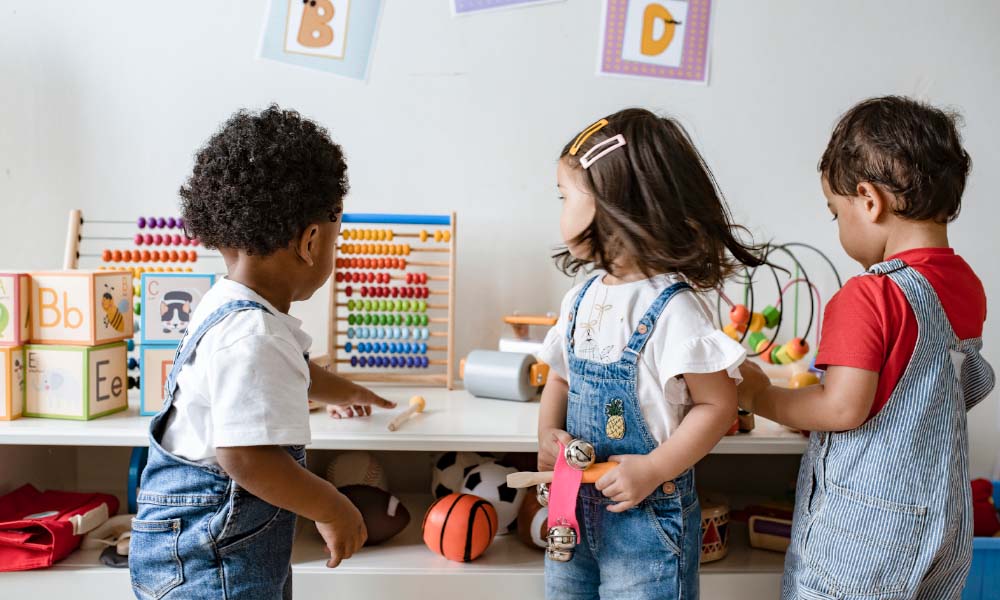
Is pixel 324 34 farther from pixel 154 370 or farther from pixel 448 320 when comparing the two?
pixel 154 370

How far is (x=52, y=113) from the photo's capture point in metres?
1.78

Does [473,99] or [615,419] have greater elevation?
[473,99]

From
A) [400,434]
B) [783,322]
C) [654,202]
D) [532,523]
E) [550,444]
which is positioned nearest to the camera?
[654,202]

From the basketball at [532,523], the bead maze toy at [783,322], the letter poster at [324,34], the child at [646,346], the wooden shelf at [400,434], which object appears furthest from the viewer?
the letter poster at [324,34]

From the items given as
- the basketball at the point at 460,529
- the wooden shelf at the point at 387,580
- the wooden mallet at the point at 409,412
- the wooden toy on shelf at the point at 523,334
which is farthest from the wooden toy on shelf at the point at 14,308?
the wooden toy on shelf at the point at 523,334

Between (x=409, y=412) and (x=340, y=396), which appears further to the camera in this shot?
(x=409, y=412)

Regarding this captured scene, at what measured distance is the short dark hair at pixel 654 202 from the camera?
1015 millimetres

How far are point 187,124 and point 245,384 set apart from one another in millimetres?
1107

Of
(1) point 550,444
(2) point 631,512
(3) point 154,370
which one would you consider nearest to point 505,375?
(1) point 550,444

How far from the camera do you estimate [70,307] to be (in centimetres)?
138

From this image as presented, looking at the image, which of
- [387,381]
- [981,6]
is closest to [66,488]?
[387,381]

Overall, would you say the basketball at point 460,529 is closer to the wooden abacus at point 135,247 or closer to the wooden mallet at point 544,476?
the wooden mallet at point 544,476

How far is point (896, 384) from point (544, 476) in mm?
480

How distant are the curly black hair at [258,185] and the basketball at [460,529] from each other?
0.59 m
